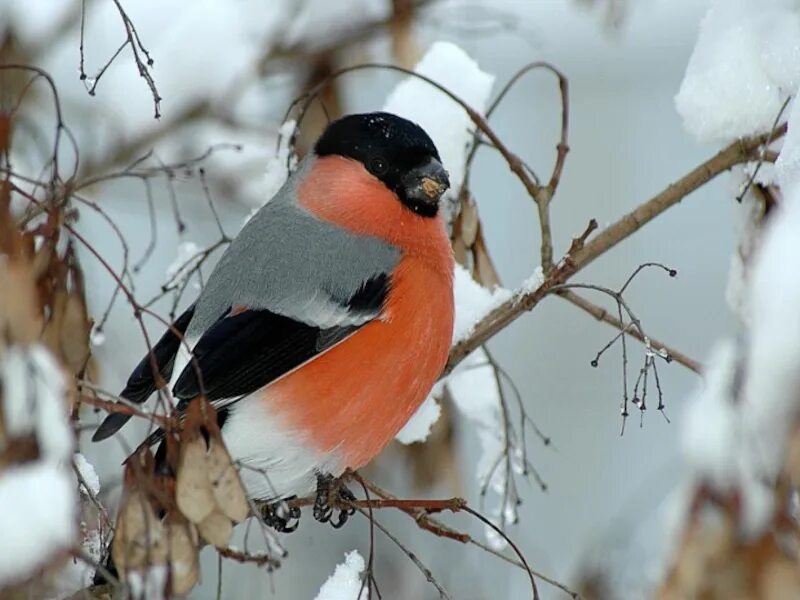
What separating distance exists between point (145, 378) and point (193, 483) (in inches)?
24.4

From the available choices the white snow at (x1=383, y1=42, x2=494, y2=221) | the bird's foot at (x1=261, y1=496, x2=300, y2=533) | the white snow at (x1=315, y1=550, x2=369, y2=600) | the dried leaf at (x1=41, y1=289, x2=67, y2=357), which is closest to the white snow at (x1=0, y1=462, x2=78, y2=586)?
the dried leaf at (x1=41, y1=289, x2=67, y2=357)

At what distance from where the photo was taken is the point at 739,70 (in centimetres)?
169

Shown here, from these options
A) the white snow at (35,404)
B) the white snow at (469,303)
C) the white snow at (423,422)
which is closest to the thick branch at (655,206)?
the white snow at (469,303)

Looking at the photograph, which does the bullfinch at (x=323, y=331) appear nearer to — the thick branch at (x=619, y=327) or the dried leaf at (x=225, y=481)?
the thick branch at (x=619, y=327)

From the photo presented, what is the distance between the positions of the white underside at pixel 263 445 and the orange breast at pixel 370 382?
0.01m

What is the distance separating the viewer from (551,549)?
459 centimetres

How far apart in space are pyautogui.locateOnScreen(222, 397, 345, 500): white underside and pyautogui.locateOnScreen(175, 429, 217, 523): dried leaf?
0.59m

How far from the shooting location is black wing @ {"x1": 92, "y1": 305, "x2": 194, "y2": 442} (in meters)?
1.58

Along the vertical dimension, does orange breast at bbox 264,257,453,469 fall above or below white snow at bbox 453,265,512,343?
below

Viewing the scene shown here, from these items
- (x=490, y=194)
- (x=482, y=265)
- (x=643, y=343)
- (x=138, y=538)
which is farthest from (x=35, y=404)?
(x=490, y=194)

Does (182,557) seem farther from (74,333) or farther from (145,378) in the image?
(145,378)

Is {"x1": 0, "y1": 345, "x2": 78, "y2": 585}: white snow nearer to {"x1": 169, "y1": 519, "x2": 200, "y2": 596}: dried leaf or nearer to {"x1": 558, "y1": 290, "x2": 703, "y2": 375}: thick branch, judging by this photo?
{"x1": 169, "y1": 519, "x2": 200, "y2": 596}: dried leaf

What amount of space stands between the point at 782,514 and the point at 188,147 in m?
2.14

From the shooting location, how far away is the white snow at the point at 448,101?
194 centimetres
